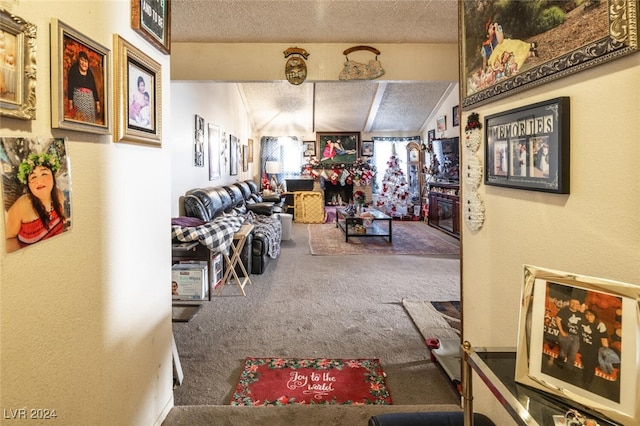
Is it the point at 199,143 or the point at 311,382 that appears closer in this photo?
the point at 311,382

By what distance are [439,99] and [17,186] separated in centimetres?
A: 821

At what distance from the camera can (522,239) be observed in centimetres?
124

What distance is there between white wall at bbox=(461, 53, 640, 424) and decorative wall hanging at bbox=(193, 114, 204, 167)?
426cm

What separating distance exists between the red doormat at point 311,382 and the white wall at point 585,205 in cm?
81

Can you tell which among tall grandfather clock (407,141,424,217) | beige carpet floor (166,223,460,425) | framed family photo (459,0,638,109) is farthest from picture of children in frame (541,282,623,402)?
tall grandfather clock (407,141,424,217)

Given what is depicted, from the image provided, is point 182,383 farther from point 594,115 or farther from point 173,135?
point 173,135

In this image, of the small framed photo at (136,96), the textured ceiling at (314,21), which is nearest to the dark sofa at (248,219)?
the textured ceiling at (314,21)

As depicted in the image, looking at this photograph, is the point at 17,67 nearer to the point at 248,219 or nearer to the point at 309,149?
the point at 248,219

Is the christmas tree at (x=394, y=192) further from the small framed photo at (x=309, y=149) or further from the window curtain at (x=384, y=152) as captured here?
the small framed photo at (x=309, y=149)

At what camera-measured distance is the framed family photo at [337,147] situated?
32.5 ft

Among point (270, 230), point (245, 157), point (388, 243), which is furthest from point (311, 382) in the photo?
point (245, 157)

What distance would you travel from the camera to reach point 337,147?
9938mm

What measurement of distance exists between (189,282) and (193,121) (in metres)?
2.40

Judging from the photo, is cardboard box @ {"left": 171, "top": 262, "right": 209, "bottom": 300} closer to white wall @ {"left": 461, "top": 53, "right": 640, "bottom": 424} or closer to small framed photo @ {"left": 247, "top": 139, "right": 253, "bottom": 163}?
white wall @ {"left": 461, "top": 53, "right": 640, "bottom": 424}
